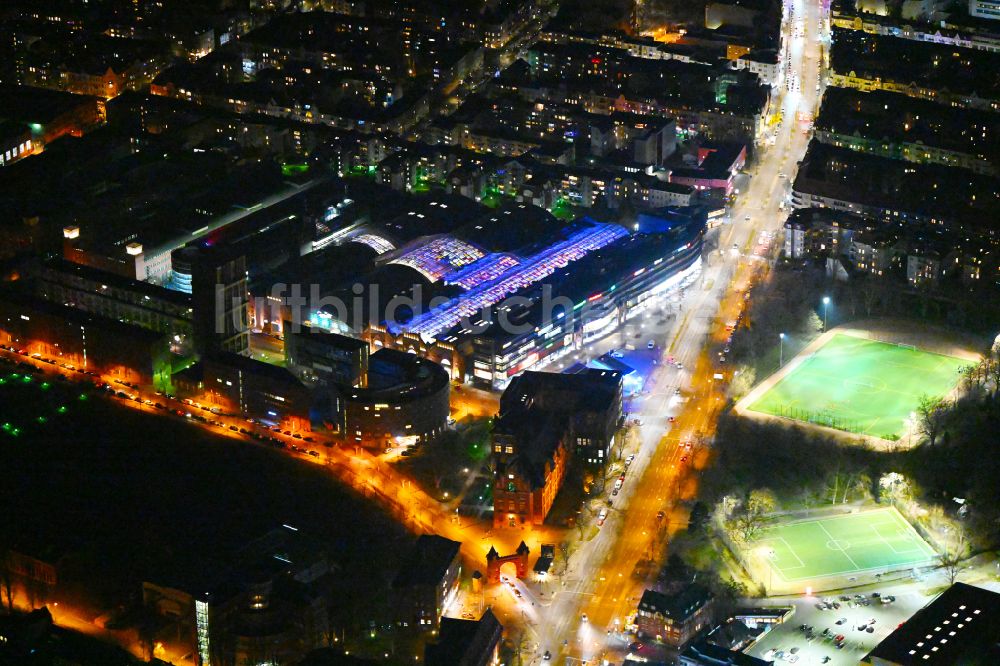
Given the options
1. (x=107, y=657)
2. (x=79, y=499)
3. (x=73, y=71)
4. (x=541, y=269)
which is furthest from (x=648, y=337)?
(x=73, y=71)

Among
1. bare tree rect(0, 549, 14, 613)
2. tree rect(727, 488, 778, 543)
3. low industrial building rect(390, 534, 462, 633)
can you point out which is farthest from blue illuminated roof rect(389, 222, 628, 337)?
bare tree rect(0, 549, 14, 613)

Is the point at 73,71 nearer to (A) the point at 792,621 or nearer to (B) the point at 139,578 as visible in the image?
(B) the point at 139,578

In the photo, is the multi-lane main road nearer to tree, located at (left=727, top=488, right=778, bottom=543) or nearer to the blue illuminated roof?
tree, located at (left=727, top=488, right=778, bottom=543)

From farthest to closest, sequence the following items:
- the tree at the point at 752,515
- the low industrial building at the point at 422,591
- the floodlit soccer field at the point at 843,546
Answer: the tree at the point at 752,515 < the floodlit soccer field at the point at 843,546 < the low industrial building at the point at 422,591

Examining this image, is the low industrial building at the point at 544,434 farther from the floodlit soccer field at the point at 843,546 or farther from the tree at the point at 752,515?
the floodlit soccer field at the point at 843,546

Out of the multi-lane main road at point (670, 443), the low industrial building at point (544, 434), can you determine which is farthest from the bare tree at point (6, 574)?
the multi-lane main road at point (670, 443)

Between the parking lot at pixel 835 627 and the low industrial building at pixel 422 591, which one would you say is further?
the low industrial building at pixel 422 591
